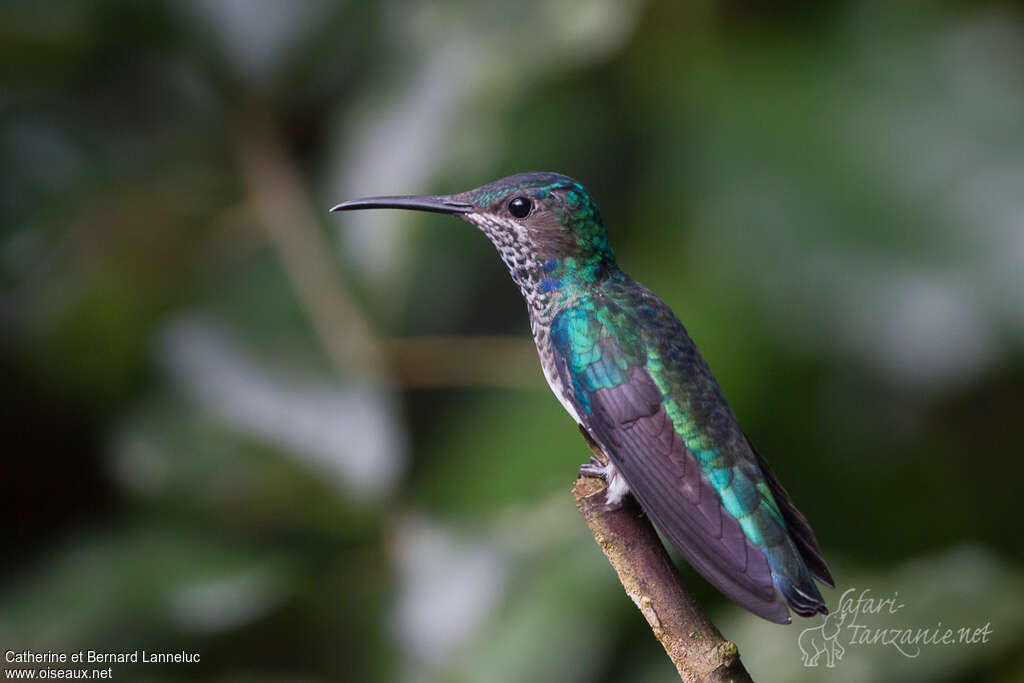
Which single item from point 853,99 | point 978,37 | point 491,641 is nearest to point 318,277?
point 491,641

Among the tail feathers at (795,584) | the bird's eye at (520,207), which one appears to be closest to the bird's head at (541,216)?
the bird's eye at (520,207)

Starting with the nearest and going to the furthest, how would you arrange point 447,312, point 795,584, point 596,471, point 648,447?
point 795,584
point 648,447
point 596,471
point 447,312

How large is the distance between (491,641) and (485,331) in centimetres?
92

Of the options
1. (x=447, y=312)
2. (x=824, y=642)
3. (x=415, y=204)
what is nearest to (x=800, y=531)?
(x=415, y=204)

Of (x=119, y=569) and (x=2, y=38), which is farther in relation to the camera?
(x=2, y=38)

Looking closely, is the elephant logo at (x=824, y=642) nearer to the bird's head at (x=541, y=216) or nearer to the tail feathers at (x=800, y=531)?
the tail feathers at (x=800, y=531)

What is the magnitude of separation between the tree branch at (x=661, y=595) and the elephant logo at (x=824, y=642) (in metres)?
0.89

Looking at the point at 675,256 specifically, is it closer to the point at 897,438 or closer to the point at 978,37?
the point at 897,438

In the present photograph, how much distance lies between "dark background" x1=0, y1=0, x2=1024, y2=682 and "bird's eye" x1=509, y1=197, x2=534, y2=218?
1017mm

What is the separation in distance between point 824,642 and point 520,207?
115 cm

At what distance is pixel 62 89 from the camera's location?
3.17 metres

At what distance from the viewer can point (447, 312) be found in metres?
2.89

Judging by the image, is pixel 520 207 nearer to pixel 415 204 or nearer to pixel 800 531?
pixel 415 204

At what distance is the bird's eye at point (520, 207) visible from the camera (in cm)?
140
